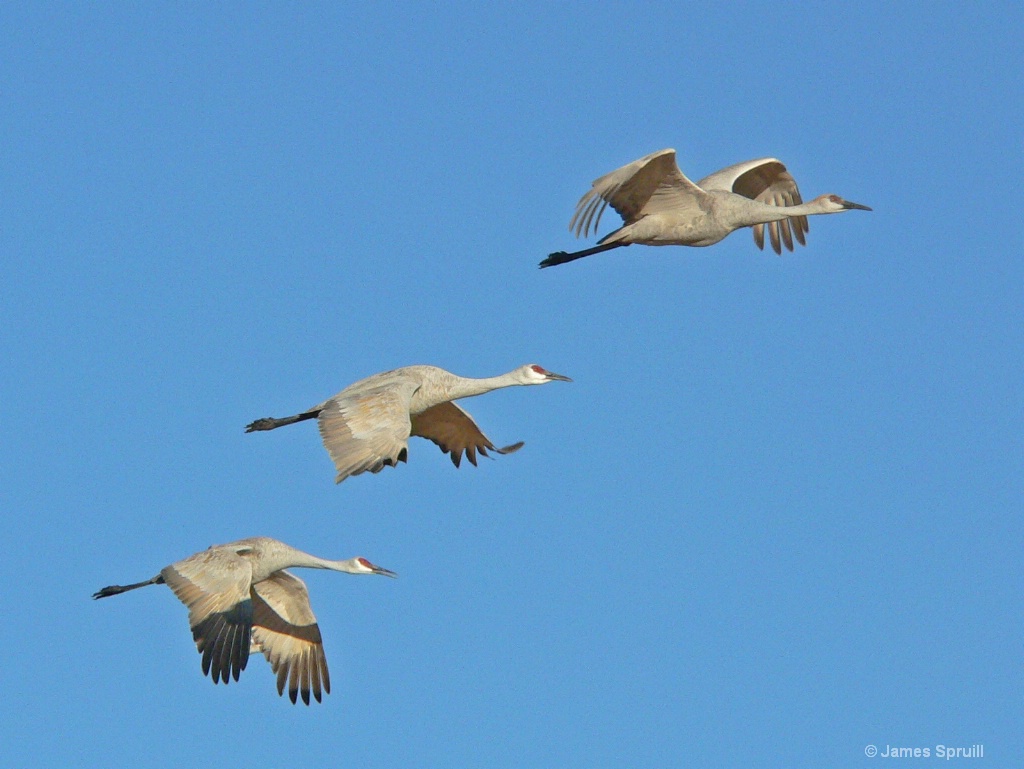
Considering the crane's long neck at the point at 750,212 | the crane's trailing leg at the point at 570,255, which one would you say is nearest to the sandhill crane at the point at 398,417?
the crane's trailing leg at the point at 570,255

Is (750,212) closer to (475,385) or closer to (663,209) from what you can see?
(663,209)

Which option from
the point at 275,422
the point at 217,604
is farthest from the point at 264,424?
the point at 217,604

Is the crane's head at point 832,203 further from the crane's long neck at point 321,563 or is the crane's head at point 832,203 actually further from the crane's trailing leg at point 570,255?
the crane's long neck at point 321,563

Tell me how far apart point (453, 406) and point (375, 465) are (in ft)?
12.8

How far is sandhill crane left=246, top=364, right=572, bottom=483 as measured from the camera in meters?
15.4

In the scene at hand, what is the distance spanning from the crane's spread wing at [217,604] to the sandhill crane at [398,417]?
5.83 ft

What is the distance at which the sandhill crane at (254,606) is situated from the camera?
16.0 m

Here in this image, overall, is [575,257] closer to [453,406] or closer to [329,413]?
[453,406]

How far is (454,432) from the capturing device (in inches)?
769

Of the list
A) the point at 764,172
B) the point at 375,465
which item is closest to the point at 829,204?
the point at 764,172

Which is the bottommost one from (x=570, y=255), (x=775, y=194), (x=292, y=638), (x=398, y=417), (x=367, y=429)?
(x=292, y=638)

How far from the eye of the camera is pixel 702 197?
18.4 m

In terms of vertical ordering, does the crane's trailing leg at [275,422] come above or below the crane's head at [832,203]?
below

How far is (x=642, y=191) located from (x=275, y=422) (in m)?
4.52
